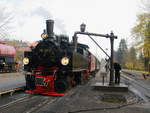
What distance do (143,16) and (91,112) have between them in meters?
32.8

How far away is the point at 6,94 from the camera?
33.9 feet

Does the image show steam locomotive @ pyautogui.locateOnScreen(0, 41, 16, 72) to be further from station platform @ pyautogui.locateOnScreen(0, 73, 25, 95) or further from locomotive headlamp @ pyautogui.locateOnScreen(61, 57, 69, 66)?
locomotive headlamp @ pyautogui.locateOnScreen(61, 57, 69, 66)

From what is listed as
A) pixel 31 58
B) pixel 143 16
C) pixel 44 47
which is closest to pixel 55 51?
pixel 44 47

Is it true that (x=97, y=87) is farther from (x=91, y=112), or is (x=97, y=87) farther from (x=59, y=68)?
(x=91, y=112)

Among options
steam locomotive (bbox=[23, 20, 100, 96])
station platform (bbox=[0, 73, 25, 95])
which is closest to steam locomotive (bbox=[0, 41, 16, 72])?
station platform (bbox=[0, 73, 25, 95])

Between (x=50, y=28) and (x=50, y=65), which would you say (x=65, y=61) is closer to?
(x=50, y=65)

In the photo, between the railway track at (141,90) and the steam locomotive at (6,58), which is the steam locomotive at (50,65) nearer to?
the railway track at (141,90)

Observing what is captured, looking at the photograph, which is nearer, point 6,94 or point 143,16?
point 6,94

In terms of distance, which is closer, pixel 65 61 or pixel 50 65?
pixel 65 61

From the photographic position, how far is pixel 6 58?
26.9 metres

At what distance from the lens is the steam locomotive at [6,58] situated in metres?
25.8

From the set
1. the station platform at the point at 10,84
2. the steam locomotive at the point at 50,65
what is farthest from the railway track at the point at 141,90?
the station platform at the point at 10,84

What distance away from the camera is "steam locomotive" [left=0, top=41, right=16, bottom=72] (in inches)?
1014

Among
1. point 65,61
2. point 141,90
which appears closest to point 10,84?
point 65,61
